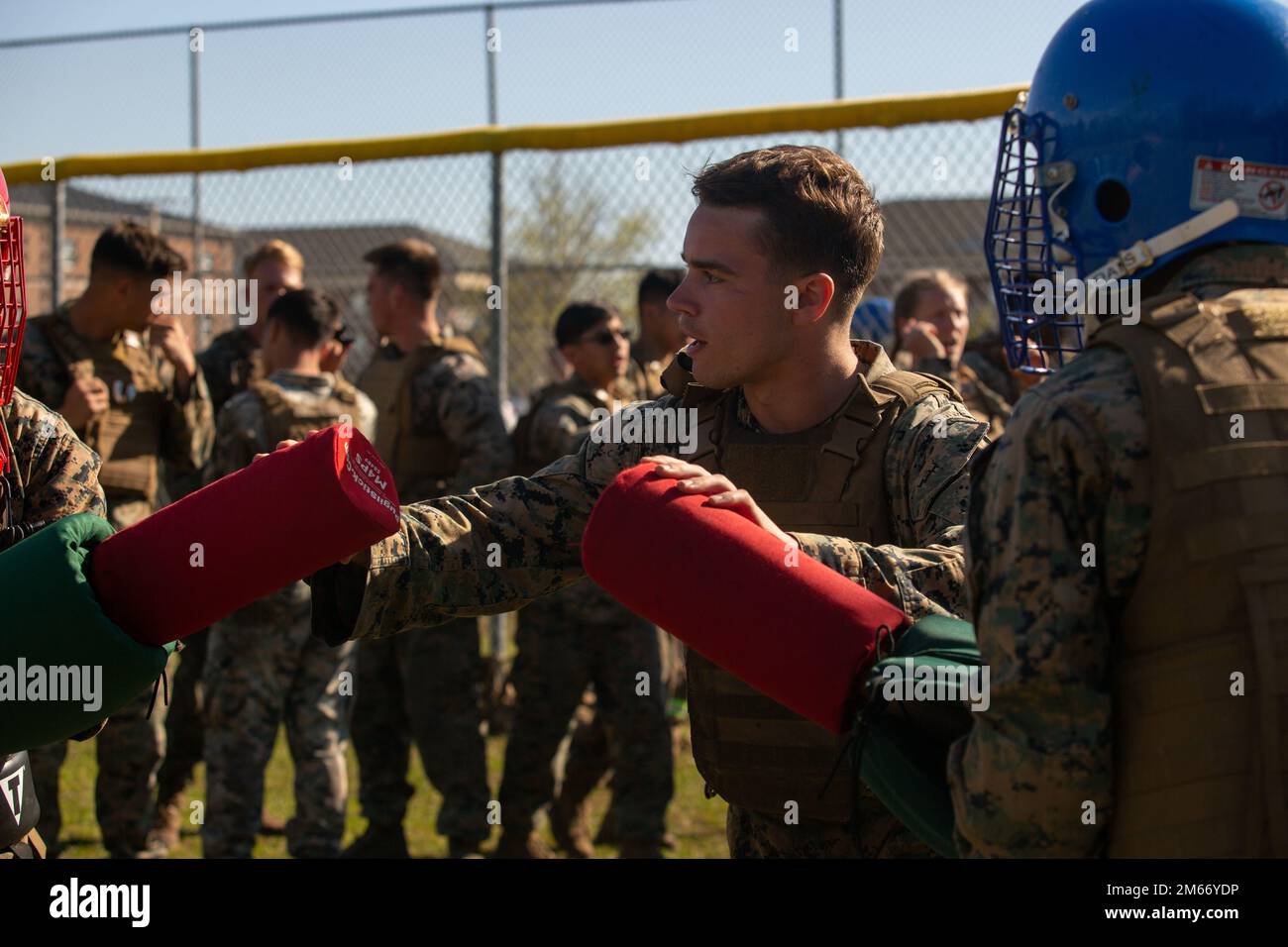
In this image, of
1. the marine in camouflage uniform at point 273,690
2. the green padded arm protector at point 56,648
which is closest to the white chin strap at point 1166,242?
the green padded arm protector at point 56,648

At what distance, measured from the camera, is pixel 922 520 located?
252 centimetres

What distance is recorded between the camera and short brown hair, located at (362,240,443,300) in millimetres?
5957

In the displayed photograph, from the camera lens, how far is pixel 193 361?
597 cm

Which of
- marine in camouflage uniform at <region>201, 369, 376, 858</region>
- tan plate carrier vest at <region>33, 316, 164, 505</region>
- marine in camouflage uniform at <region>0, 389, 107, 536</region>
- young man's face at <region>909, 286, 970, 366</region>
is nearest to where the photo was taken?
marine in camouflage uniform at <region>0, 389, 107, 536</region>

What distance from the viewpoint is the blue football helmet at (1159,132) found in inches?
73.8

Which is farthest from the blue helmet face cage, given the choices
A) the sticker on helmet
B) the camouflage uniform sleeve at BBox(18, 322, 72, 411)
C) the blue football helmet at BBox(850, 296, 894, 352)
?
the blue football helmet at BBox(850, 296, 894, 352)

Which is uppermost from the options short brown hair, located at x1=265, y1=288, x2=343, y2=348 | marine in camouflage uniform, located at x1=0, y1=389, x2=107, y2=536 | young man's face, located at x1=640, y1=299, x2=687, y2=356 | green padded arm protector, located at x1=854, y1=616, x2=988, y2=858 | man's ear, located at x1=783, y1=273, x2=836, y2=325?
young man's face, located at x1=640, y1=299, x2=687, y2=356

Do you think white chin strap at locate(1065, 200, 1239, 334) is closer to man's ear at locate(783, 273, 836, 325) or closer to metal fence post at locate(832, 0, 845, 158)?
man's ear at locate(783, 273, 836, 325)

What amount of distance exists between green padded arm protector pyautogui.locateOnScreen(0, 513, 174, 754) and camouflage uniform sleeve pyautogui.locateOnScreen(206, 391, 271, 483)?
9.06 ft

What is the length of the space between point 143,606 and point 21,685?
0.22 metres

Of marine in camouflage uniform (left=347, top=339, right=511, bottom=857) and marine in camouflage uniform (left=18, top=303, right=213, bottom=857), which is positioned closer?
marine in camouflage uniform (left=18, top=303, right=213, bottom=857)

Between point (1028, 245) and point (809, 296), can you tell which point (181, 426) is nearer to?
point (809, 296)

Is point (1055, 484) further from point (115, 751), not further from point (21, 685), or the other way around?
point (115, 751)

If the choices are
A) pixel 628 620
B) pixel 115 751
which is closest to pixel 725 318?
pixel 628 620
